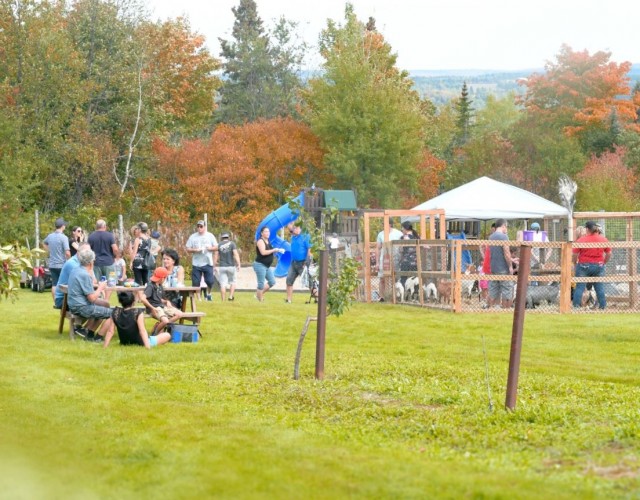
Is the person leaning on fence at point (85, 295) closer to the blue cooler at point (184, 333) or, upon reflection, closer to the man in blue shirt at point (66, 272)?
the man in blue shirt at point (66, 272)

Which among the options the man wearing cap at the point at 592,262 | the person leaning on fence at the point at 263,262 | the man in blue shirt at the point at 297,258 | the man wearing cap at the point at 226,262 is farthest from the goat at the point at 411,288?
the man wearing cap at the point at 226,262

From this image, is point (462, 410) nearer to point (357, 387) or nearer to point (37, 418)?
point (357, 387)

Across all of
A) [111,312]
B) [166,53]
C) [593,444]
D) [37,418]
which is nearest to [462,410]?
[593,444]

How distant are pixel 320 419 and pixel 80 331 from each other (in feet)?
26.8

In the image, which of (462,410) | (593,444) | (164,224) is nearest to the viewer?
(593,444)

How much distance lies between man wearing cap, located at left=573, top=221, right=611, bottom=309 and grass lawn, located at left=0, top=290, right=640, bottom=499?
4.60m

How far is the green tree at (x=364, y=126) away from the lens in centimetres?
5638

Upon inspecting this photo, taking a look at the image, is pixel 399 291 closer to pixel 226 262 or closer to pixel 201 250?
pixel 226 262

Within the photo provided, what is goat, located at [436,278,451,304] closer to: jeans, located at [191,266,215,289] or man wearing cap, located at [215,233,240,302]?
man wearing cap, located at [215,233,240,302]

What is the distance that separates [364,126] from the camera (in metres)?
56.5

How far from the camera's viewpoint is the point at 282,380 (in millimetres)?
12258

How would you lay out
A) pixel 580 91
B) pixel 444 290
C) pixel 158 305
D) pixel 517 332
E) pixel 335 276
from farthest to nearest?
pixel 580 91 → pixel 444 290 → pixel 158 305 → pixel 335 276 → pixel 517 332

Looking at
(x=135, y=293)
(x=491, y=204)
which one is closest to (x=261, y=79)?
(x=491, y=204)

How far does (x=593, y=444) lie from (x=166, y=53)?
51138 mm
